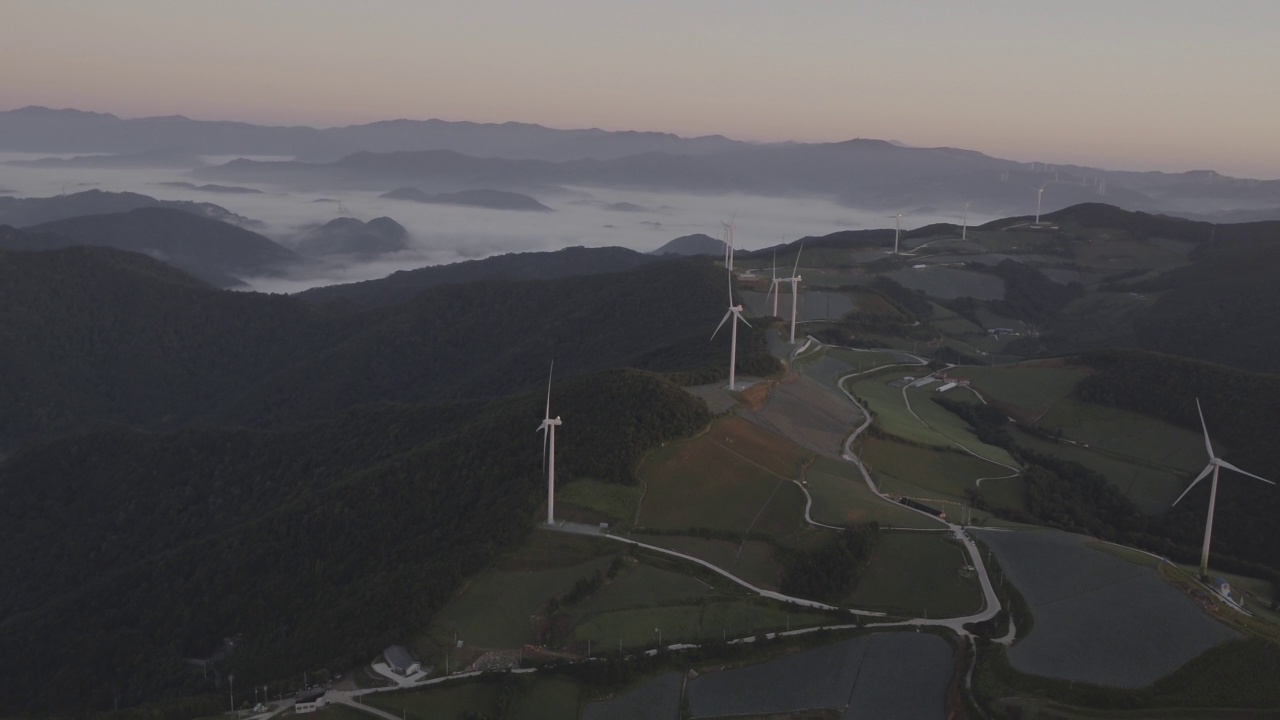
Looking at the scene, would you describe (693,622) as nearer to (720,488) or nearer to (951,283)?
(720,488)

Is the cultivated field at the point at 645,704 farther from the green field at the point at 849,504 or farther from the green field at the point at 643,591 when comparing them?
the green field at the point at 849,504

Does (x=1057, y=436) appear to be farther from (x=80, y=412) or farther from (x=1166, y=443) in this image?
(x=80, y=412)

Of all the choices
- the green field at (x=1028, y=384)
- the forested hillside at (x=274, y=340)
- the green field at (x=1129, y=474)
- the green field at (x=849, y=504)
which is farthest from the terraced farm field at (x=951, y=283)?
the green field at (x=849, y=504)

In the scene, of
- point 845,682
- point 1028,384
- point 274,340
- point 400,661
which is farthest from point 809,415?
point 274,340

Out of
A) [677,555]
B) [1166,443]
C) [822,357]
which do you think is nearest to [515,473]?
[677,555]

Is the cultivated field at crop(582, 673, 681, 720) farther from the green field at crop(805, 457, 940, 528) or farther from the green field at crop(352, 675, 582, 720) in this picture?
the green field at crop(805, 457, 940, 528)

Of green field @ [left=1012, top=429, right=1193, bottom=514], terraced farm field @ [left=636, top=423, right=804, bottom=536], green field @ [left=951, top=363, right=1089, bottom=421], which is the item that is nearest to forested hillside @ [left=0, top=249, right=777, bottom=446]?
green field @ [left=951, top=363, right=1089, bottom=421]
